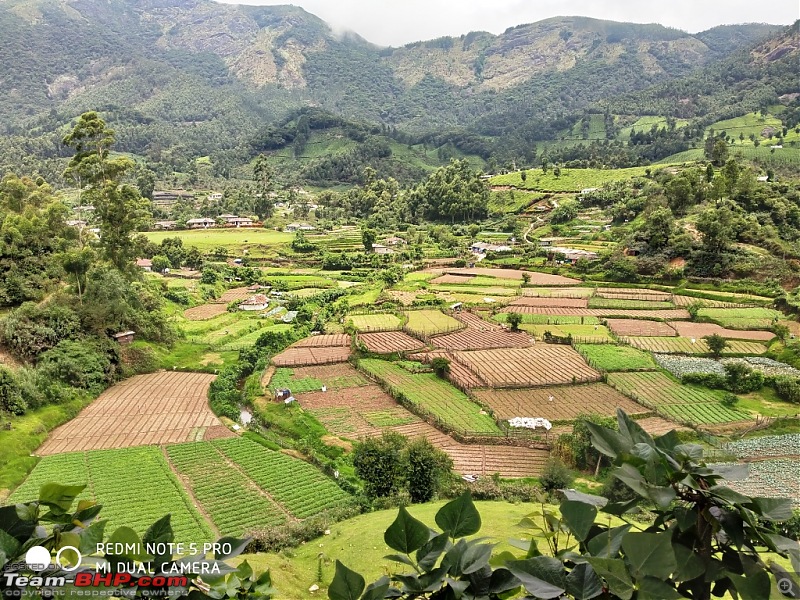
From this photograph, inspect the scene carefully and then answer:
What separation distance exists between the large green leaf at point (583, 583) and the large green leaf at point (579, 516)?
0.69 feet

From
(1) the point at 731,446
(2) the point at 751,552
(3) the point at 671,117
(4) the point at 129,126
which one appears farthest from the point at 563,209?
(4) the point at 129,126

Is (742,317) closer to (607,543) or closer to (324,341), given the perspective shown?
(324,341)

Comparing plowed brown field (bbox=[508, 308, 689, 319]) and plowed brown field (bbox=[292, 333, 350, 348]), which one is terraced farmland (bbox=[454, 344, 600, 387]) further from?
plowed brown field (bbox=[292, 333, 350, 348])

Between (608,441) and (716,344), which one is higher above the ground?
(608,441)

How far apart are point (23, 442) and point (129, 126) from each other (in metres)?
170

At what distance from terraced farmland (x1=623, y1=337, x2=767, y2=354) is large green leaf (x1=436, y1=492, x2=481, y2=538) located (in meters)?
33.4

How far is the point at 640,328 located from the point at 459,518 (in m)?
38.0

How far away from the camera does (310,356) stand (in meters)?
32.6

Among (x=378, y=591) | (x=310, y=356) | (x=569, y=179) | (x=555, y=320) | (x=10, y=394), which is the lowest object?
(x=310, y=356)

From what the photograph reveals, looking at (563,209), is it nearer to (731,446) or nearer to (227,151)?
(731,446)

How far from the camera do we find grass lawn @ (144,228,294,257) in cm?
6781

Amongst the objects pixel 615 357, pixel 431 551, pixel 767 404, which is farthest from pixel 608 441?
pixel 615 357

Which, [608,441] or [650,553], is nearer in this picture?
[650,553]

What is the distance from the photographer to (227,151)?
156500 millimetres
